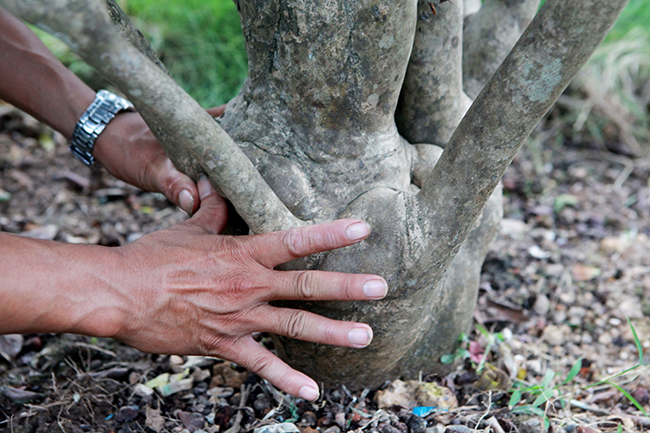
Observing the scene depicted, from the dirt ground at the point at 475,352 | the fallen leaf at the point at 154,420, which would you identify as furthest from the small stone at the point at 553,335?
the fallen leaf at the point at 154,420

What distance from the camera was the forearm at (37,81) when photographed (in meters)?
Answer: 1.83

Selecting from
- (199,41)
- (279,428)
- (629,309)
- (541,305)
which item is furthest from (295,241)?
(199,41)

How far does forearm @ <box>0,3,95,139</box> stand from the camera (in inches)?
72.0

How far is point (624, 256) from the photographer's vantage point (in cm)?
264

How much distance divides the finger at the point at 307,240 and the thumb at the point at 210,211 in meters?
0.19

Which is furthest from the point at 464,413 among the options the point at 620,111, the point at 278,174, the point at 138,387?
the point at 620,111

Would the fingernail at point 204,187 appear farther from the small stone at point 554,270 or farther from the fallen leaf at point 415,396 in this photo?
the small stone at point 554,270

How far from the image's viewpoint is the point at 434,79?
1.65 meters

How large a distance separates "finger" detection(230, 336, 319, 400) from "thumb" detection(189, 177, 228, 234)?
311 mm

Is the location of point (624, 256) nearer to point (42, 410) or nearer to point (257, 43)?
point (257, 43)

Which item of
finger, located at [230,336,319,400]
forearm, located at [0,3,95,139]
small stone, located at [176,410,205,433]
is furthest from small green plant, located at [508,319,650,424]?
forearm, located at [0,3,95,139]

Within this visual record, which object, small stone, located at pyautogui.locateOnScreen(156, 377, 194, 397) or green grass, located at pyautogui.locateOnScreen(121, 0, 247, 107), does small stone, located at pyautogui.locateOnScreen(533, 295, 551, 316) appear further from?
green grass, located at pyautogui.locateOnScreen(121, 0, 247, 107)

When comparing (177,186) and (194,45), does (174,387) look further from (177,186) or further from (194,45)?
(194,45)

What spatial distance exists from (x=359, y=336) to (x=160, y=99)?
2.31 ft
